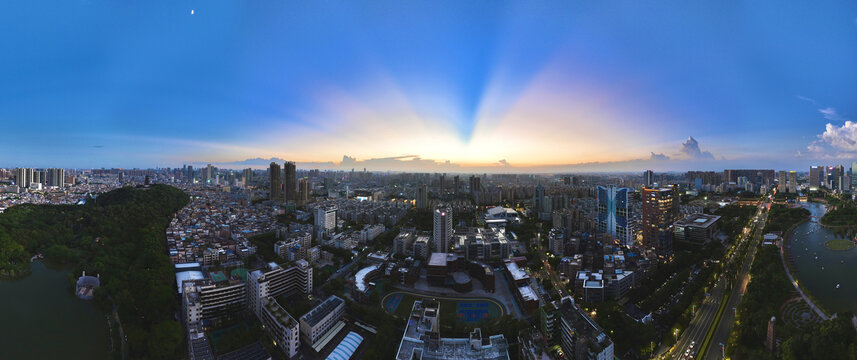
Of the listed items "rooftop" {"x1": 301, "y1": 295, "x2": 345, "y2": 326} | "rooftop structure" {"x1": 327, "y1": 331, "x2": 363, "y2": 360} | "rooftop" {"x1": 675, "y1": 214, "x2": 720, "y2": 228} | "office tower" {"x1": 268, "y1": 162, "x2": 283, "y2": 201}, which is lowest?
"rooftop structure" {"x1": 327, "y1": 331, "x2": 363, "y2": 360}

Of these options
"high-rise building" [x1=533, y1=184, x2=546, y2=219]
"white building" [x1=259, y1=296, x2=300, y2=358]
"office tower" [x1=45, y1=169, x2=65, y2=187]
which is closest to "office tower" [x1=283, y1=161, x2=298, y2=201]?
"high-rise building" [x1=533, y1=184, x2=546, y2=219]

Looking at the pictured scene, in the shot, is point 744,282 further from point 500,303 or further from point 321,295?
point 321,295

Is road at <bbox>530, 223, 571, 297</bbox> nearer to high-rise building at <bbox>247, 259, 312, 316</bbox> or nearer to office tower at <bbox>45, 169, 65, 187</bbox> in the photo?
high-rise building at <bbox>247, 259, 312, 316</bbox>

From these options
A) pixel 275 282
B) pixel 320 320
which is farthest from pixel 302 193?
pixel 320 320

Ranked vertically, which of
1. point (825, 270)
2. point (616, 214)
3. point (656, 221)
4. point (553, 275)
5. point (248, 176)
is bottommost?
point (553, 275)

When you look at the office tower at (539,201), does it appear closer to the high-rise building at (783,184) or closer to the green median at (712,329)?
the green median at (712,329)

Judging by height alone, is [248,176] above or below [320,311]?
above

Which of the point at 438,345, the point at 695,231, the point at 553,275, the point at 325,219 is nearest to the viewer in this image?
the point at 438,345

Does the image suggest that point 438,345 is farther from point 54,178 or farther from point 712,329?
point 54,178
